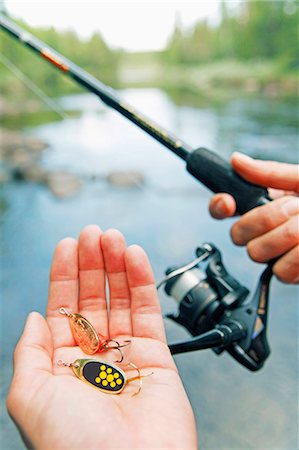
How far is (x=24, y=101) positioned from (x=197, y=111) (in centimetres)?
160

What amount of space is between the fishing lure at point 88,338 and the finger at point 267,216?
0.43 meters

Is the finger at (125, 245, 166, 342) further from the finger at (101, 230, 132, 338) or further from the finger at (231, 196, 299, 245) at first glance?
the finger at (231, 196, 299, 245)

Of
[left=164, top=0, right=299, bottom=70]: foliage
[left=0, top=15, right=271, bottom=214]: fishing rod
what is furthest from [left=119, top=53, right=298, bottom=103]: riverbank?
[left=0, top=15, right=271, bottom=214]: fishing rod

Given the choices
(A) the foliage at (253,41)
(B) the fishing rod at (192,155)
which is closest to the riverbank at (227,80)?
(A) the foliage at (253,41)

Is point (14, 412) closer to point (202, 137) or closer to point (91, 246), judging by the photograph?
point (91, 246)

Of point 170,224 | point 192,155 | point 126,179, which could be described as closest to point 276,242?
point 192,155

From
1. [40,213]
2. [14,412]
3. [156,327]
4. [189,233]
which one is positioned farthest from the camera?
[40,213]

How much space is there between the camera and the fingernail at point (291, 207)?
3.59ft

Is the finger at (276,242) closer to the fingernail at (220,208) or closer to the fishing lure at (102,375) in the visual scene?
the fingernail at (220,208)

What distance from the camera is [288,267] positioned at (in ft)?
3.53

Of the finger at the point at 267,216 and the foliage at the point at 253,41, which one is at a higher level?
the foliage at the point at 253,41

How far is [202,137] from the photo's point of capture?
10.8ft

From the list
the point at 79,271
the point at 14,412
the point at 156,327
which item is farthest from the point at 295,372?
the point at 14,412

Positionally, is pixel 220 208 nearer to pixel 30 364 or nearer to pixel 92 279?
pixel 92 279
